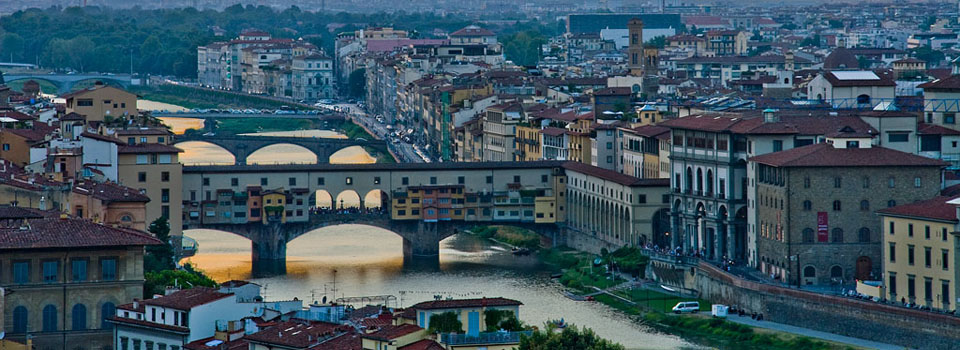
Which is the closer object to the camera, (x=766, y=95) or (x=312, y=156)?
(x=766, y=95)

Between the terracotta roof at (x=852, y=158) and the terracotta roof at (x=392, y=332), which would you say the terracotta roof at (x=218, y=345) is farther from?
the terracotta roof at (x=852, y=158)

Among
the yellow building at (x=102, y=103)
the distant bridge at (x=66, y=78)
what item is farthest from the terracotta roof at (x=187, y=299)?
the distant bridge at (x=66, y=78)

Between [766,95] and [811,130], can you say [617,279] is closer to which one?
[811,130]

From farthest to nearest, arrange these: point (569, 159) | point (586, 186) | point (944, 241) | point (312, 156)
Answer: point (312, 156)
point (569, 159)
point (586, 186)
point (944, 241)

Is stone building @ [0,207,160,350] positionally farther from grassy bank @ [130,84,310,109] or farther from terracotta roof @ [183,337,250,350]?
grassy bank @ [130,84,310,109]

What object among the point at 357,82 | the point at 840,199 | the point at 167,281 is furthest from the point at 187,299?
the point at 357,82

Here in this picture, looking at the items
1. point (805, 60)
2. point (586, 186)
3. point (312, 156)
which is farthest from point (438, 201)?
point (805, 60)

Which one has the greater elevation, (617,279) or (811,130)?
(811,130)

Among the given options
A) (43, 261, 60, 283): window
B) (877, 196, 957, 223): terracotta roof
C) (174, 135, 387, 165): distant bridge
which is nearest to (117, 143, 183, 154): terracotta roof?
(877, 196, 957, 223): terracotta roof
